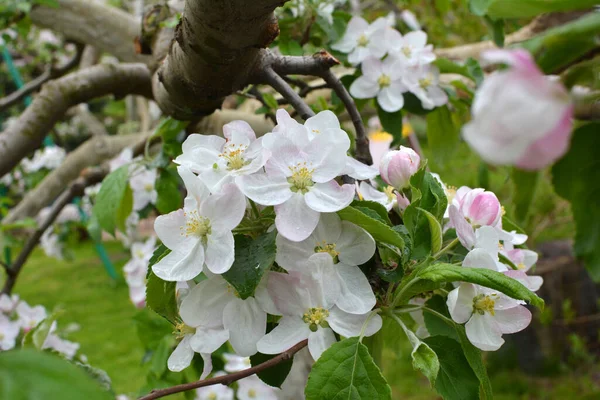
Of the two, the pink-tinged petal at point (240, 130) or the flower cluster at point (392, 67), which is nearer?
the pink-tinged petal at point (240, 130)

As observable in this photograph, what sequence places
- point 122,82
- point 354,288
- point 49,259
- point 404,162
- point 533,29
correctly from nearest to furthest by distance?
1. point 354,288
2. point 404,162
3. point 122,82
4. point 533,29
5. point 49,259

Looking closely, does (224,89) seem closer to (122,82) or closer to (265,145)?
(265,145)

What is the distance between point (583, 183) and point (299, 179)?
0.27 metres

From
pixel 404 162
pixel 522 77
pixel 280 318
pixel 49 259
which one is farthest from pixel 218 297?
pixel 49 259

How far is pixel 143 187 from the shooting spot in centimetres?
128

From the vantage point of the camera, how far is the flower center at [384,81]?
108cm

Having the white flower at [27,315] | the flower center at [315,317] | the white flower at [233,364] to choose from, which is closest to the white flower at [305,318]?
the flower center at [315,317]

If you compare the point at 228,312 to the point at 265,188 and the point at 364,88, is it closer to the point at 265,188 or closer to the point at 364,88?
the point at 265,188

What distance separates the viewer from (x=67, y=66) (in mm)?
2031

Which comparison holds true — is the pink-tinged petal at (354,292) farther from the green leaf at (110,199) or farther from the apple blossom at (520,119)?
the green leaf at (110,199)

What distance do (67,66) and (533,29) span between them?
1.55 m

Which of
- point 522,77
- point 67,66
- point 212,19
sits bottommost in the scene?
point 67,66

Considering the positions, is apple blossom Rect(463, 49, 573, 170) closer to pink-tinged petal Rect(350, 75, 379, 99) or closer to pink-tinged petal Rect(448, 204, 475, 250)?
pink-tinged petal Rect(448, 204, 475, 250)

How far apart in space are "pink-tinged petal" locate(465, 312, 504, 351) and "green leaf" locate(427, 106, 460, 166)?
0.70 metres
